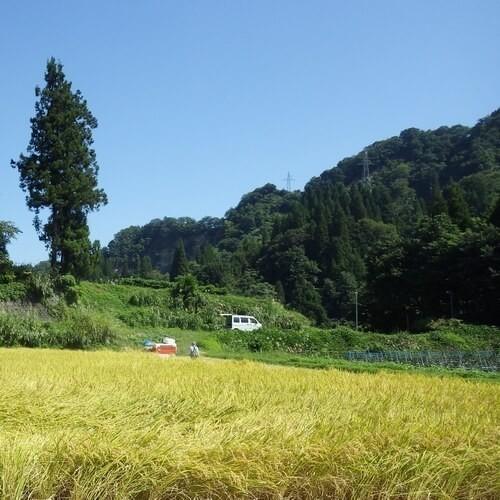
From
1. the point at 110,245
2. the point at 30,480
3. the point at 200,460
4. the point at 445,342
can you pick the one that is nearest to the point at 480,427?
the point at 200,460

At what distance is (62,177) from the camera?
32.8m

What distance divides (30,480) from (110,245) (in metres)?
140

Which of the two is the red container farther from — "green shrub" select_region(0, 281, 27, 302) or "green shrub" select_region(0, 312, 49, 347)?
"green shrub" select_region(0, 281, 27, 302)

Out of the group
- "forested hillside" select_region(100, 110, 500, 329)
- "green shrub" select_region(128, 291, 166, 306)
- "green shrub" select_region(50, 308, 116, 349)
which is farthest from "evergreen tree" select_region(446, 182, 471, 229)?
"green shrub" select_region(50, 308, 116, 349)

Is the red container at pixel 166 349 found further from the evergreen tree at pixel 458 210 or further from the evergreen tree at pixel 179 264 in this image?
the evergreen tree at pixel 179 264

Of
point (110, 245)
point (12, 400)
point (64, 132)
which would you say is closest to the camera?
point (12, 400)

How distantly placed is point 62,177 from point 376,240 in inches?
1937

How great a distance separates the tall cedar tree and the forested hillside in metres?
25.3

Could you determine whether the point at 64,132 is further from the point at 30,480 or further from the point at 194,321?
the point at 30,480

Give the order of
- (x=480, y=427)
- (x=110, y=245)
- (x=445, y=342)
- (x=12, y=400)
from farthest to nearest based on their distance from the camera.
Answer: (x=110, y=245)
(x=445, y=342)
(x=12, y=400)
(x=480, y=427)

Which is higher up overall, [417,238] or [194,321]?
[417,238]

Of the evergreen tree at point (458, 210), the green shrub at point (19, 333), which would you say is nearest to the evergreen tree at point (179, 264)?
the evergreen tree at point (458, 210)

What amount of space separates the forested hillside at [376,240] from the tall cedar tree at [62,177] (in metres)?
25.3

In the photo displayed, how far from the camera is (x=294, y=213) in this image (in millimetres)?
82812
